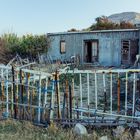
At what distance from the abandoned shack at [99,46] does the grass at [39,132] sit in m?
19.6

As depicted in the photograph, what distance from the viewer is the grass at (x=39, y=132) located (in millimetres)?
5910

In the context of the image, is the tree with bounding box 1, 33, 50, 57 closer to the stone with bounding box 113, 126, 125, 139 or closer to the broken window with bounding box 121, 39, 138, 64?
the broken window with bounding box 121, 39, 138, 64

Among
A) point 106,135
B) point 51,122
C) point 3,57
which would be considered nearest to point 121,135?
point 106,135

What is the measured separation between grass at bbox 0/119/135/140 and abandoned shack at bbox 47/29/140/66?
19.6 meters

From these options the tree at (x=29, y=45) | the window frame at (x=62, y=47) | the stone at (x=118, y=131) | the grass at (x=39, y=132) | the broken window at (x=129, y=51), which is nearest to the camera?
the stone at (x=118, y=131)

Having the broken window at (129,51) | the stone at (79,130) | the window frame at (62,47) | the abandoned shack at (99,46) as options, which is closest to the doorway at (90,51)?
the abandoned shack at (99,46)

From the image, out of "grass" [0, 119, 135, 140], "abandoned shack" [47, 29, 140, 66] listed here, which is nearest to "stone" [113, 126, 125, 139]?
"grass" [0, 119, 135, 140]

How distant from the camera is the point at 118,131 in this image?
587cm

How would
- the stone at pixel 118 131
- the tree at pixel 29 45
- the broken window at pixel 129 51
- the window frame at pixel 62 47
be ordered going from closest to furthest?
the stone at pixel 118 131 < the broken window at pixel 129 51 < the tree at pixel 29 45 < the window frame at pixel 62 47

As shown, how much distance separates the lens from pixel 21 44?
1095 inches

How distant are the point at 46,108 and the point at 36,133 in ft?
1.89

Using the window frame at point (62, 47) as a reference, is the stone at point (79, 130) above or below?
below

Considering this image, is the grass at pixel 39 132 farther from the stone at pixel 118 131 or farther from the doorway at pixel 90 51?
the doorway at pixel 90 51

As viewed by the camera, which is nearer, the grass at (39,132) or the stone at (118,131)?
the stone at (118,131)
